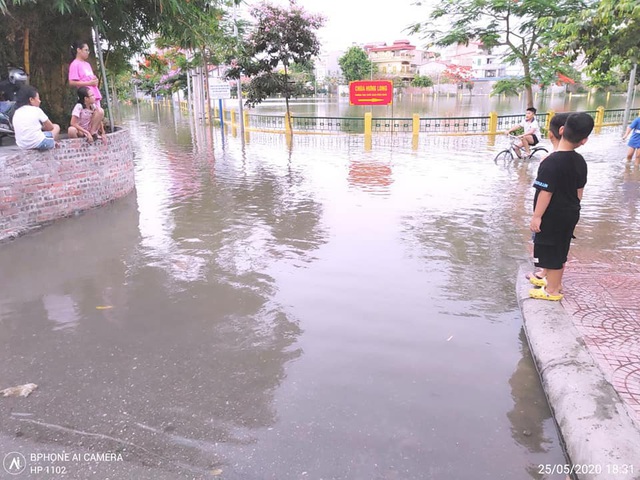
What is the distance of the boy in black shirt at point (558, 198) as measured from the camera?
3.81 metres

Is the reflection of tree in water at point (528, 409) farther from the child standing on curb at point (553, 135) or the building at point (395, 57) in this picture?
the building at point (395, 57)

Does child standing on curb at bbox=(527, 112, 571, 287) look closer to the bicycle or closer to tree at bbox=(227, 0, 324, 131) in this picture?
the bicycle

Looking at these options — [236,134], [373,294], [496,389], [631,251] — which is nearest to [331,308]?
[373,294]

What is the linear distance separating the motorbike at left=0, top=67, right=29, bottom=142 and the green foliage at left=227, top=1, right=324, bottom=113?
1054 centimetres

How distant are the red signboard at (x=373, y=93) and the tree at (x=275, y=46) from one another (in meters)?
2.19

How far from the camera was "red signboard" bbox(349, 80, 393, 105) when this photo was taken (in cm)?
1895

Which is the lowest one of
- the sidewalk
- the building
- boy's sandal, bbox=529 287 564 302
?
the sidewalk

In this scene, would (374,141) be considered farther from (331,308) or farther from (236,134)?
(331,308)

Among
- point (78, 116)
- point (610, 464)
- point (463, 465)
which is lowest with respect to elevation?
point (463, 465)

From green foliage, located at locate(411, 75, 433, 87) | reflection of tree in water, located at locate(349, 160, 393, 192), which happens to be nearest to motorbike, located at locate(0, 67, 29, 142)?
reflection of tree in water, located at locate(349, 160, 393, 192)

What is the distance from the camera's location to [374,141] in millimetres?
17297

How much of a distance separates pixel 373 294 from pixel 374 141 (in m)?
13.3

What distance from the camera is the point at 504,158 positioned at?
12.3 meters

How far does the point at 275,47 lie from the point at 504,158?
10.0 metres
